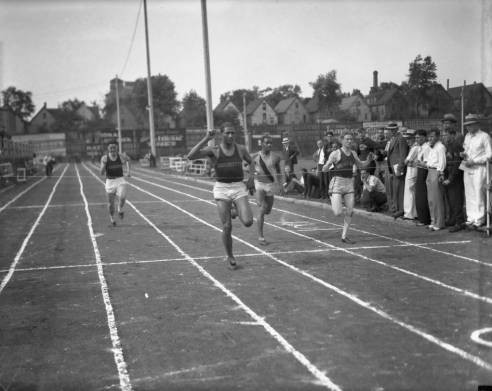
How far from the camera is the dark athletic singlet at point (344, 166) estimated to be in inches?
411

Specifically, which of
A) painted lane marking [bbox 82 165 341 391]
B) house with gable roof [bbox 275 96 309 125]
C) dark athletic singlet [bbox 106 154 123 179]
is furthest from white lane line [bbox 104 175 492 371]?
house with gable roof [bbox 275 96 309 125]

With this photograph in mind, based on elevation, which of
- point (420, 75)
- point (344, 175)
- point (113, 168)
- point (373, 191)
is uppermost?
point (420, 75)

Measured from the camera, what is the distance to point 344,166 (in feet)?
34.3

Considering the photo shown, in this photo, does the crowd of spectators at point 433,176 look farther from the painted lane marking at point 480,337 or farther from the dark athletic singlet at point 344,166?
the painted lane marking at point 480,337

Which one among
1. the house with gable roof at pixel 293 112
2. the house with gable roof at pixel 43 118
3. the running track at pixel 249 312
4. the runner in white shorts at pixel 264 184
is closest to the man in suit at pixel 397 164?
the running track at pixel 249 312

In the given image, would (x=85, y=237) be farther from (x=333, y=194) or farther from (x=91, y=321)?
(x=91, y=321)

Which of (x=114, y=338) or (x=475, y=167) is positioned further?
(x=475, y=167)

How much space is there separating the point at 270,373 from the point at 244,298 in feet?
7.55

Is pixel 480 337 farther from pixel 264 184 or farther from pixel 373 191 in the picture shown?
pixel 373 191

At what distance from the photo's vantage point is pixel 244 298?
6.76 metres

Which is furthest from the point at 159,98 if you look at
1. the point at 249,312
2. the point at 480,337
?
the point at 480,337

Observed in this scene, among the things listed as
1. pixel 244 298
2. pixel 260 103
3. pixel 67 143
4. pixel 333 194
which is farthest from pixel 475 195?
pixel 260 103

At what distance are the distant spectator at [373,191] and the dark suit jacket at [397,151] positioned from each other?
0.98m

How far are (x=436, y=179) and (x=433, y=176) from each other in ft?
0.36
